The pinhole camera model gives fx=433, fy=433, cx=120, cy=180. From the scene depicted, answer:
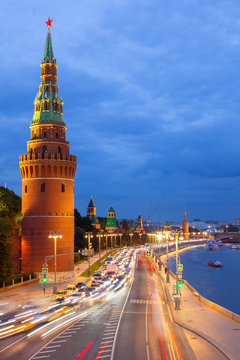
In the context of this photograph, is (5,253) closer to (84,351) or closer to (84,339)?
(84,339)

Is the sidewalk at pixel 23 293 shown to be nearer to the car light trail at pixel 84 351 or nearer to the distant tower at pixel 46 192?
the distant tower at pixel 46 192

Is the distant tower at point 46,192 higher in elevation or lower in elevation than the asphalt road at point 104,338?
higher

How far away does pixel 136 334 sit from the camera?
1337 inches

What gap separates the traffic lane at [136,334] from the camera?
2794 centimetres

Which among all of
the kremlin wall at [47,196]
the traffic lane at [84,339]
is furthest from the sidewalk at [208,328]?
the kremlin wall at [47,196]

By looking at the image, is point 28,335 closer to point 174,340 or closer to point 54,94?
point 174,340

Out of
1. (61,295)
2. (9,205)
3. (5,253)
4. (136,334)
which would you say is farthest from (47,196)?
→ (136,334)

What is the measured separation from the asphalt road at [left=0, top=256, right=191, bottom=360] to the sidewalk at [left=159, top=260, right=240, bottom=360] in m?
1.05

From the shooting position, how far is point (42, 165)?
78625 mm

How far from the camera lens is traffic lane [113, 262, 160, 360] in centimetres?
2794

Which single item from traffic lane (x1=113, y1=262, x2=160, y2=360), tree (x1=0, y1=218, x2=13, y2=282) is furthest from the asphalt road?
tree (x1=0, y1=218, x2=13, y2=282)

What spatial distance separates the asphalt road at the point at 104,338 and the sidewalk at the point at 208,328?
105 centimetres

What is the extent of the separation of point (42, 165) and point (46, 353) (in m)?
53.1

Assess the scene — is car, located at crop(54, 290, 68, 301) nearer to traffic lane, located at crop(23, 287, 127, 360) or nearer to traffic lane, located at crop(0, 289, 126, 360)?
traffic lane, located at crop(23, 287, 127, 360)
